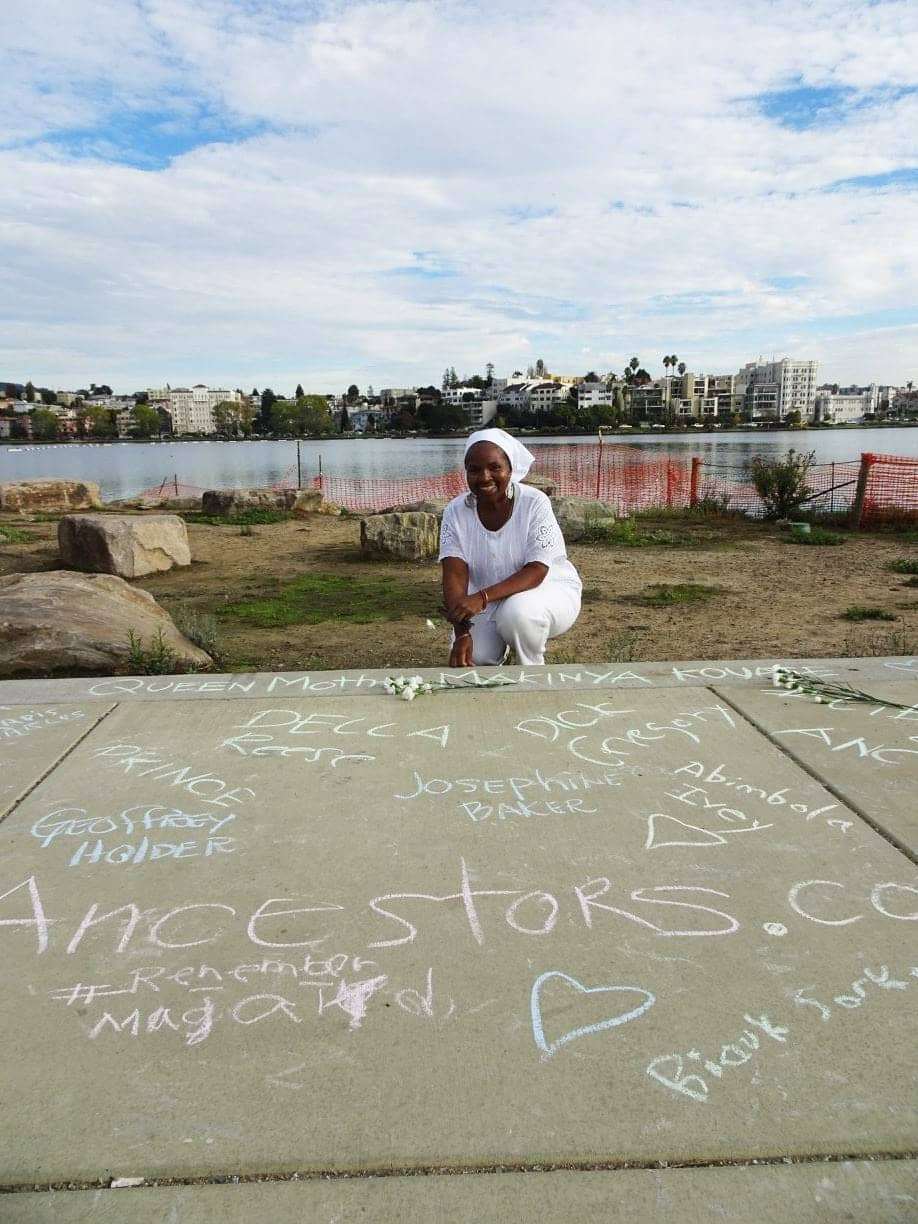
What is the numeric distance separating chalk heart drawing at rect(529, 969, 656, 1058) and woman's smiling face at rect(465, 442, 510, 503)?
299 cm

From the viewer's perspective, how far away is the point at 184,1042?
1.89 metres

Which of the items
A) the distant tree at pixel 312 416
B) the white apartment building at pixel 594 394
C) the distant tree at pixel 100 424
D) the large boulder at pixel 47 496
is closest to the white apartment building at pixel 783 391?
the white apartment building at pixel 594 394

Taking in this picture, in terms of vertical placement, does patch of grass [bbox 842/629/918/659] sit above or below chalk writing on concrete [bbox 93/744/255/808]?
below

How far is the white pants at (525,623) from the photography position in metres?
4.77

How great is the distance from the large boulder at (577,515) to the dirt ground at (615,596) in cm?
71

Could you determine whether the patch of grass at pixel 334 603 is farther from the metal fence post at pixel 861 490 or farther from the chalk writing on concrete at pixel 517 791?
the metal fence post at pixel 861 490

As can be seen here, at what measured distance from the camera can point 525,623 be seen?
4.76 meters

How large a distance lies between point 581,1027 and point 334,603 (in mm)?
7941

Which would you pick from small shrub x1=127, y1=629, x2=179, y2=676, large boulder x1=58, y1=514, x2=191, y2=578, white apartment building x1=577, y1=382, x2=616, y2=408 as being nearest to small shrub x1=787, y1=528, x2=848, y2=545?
large boulder x1=58, y1=514, x2=191, y2=578

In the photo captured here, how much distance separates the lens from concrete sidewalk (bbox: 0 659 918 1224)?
1.58 meters

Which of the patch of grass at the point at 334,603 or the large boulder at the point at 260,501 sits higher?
the large boulder at the point at 260,501

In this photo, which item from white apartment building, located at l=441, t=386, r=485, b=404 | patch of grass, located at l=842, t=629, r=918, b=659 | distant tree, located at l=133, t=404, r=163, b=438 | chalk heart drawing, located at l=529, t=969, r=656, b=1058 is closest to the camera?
chalk heart drawing, located at l=529, t=969, r=656, b=1058

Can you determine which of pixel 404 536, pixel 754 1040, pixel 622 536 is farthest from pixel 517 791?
pixel 622 536

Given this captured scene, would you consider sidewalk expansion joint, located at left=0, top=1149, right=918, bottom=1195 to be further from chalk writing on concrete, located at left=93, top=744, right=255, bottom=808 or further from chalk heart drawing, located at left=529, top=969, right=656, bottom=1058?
chalk writing on concrete, located at left=93, top=744, right=255, bottom=808
